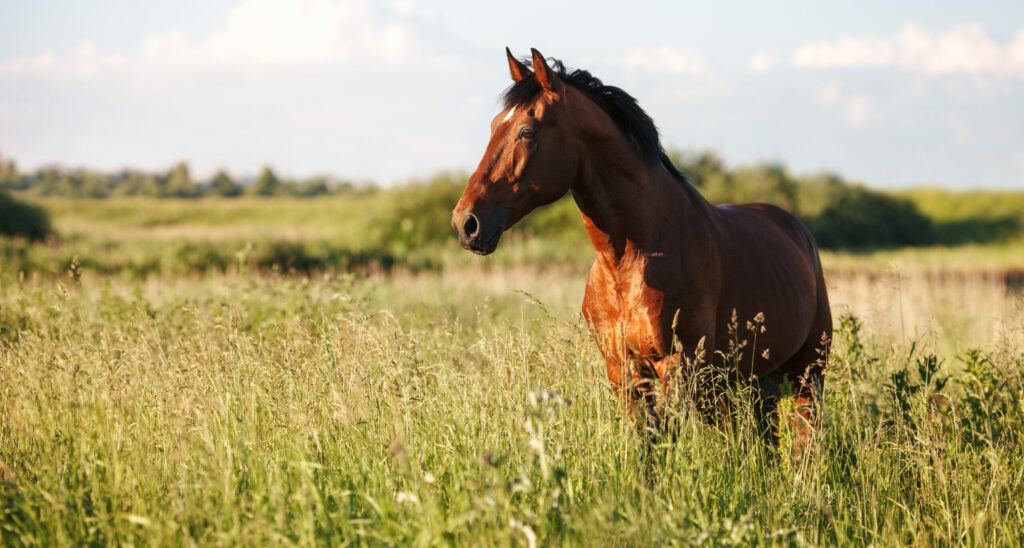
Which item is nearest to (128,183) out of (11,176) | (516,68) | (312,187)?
(11,176)

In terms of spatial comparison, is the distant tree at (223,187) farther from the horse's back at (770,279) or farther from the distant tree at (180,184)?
the horse's back at (770,279)

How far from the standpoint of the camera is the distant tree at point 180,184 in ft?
192

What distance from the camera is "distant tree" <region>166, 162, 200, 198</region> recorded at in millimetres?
58594

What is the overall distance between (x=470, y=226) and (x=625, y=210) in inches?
33.3

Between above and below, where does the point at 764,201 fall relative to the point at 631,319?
above

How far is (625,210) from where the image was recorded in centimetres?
358

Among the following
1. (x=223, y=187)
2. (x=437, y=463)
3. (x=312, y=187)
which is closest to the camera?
(x=437, y=463)

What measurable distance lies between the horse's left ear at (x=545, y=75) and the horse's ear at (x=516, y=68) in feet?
0.77

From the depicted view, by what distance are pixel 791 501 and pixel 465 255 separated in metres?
15.3

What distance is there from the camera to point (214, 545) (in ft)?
7.61

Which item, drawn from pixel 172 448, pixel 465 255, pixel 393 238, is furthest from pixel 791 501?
pixel 393 238

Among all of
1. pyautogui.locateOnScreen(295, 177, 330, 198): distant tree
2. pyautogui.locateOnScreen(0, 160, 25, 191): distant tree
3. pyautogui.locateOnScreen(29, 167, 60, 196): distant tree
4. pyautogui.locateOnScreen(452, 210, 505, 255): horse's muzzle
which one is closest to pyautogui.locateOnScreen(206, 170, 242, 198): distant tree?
pyautogui.locateOnScreen(295, 177, 330, 198): distant tree

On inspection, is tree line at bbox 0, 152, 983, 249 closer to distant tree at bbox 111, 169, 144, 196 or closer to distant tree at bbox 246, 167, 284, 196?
distant tree at bbox 111, 169, 144, 196

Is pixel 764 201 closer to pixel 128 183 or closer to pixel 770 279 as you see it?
pixel 770 279
